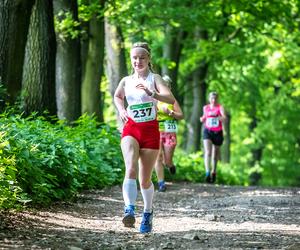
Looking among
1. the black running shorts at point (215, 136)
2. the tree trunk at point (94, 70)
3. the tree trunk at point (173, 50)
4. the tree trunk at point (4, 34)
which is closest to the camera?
the tree trunk at point (4, 34)

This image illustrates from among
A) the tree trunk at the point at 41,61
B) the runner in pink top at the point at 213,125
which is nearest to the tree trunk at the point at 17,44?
the tree trunk at the point at 41,61

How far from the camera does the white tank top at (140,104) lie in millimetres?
8305

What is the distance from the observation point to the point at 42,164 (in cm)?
1005

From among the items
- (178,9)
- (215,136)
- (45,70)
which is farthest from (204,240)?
(178,9)

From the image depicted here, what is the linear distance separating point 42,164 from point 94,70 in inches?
425

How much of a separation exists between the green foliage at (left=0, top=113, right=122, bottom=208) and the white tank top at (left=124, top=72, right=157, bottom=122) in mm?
1432

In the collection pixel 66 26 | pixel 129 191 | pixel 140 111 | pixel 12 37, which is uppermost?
pixel 66 26

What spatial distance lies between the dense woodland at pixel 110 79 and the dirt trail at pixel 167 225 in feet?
1.59

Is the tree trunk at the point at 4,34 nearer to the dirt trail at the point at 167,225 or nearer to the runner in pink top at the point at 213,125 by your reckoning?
the dirt trail at the point at 167,225

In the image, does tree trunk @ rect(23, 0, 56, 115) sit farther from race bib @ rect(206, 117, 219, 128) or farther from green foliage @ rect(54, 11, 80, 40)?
race bib @ rect(206, 117, 219, 128)

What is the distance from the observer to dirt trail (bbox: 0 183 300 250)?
288 inches

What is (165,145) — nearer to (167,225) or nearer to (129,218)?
(167,225)

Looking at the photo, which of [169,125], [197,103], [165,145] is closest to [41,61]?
[169,125]

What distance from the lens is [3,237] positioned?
7.22 m
